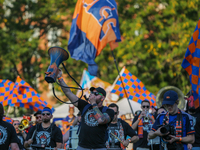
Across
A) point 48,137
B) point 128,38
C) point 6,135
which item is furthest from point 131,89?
point 6,135

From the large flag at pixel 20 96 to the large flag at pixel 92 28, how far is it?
5016mm

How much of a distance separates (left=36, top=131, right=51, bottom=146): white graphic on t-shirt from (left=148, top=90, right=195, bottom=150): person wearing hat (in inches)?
129

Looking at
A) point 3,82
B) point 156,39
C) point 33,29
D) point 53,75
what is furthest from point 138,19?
point 53,75

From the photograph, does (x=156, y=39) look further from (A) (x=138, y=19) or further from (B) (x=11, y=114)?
(B) (x=11, y=114)

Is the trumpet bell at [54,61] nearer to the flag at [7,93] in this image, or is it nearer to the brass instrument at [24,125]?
the brass instrument at [24,125]

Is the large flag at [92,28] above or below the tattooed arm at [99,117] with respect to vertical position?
above

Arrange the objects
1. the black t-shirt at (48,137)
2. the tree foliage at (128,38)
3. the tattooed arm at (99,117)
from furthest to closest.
A: 1. the tree foliage at (128,38)
2. the black t-shirt at (48,137)
3. the tattooed arm at (99,117)

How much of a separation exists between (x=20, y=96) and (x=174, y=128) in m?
11.1

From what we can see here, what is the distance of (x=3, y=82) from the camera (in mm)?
16688

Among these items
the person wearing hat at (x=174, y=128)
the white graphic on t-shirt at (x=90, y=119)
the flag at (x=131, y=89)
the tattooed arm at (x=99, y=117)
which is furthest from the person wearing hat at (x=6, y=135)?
the flag at (x=131, y=89)

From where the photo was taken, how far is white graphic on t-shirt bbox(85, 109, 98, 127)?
258 inches

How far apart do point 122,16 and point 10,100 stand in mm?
10764

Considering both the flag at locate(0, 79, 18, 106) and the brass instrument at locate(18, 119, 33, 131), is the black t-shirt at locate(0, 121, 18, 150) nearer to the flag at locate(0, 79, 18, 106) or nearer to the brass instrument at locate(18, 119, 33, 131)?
the brass instrument at locate(18, 119, 33, 131)

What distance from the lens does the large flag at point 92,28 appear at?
11328 millimetres
